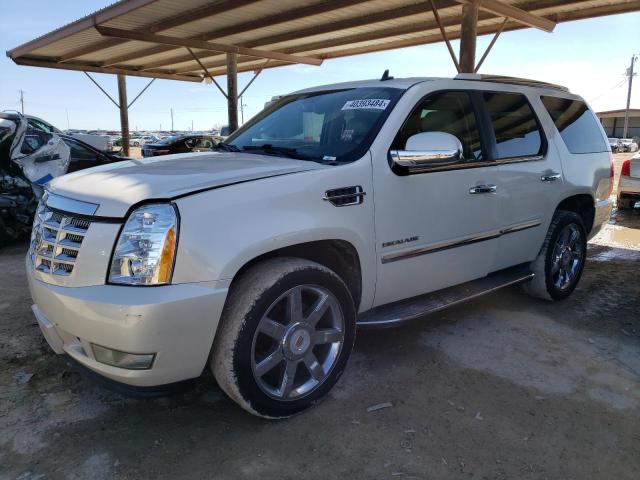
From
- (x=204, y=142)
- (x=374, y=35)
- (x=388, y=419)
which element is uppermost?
(x=374, y=35)

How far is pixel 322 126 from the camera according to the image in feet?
11.1

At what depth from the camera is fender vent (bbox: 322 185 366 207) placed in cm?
270

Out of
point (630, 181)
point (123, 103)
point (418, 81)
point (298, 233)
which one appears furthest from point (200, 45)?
point (298, 233)

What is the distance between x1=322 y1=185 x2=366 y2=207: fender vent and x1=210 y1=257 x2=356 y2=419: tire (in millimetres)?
356

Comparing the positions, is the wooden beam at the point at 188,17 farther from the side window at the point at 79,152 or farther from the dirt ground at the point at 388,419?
the dirt ground at the point at 388,419

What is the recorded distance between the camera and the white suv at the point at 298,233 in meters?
2.23

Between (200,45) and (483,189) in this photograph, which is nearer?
(483,189)

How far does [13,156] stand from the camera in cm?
684

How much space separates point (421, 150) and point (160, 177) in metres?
1.47

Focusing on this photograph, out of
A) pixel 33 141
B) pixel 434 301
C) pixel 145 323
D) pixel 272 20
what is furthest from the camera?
pixel 272 20

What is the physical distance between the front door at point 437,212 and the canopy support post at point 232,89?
10.2 metres

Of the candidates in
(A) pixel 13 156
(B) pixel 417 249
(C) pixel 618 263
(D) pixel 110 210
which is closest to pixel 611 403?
(B) pixel 417 249

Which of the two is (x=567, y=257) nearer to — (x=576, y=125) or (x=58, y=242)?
(x=576, y=125)

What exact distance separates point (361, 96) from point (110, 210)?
6.11ft
